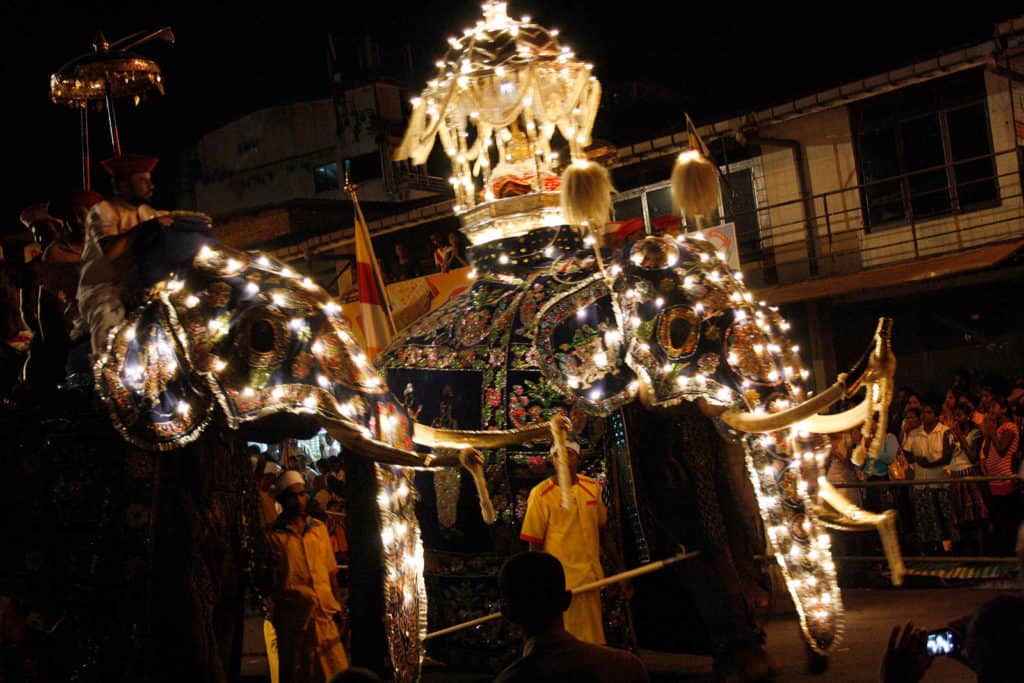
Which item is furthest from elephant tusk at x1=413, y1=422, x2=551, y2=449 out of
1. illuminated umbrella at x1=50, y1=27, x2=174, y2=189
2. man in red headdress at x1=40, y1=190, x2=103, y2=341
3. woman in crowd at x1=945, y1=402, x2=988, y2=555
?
woman in crowd at x1=945, y1=402, x2=988, y2=555

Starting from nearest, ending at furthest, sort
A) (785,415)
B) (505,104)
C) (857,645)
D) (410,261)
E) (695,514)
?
(785,415) < (695,514) < (505,104) < (857,645) < (410,261)

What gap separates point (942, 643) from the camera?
10.8 ft

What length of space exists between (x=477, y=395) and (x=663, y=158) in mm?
8016

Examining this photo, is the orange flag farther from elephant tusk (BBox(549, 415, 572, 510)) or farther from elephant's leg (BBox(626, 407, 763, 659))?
elephant tusk (BBox(549, 415, 572, 510))

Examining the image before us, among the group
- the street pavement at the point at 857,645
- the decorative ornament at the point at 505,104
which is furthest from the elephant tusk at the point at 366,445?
the decorative ornament at the point at 505,104

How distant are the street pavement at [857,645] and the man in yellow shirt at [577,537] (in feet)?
2.30

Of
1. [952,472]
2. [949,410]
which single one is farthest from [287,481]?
[949,410]

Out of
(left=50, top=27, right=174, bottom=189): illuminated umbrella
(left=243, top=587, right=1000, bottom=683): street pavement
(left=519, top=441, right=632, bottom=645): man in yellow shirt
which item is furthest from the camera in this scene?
(left=519, top=441, right=632, bottom=645): man in yellow shirt

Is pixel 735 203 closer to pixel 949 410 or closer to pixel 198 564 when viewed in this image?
pixel 949 410

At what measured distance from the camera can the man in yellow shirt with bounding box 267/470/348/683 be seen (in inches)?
298

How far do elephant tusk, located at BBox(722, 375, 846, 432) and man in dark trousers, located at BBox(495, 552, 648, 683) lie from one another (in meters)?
2.74

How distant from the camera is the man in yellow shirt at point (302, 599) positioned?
24.9ft

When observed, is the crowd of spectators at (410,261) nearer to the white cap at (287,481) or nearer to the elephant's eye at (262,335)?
the white cap at (287,481)

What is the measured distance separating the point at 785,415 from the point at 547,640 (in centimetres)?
306
